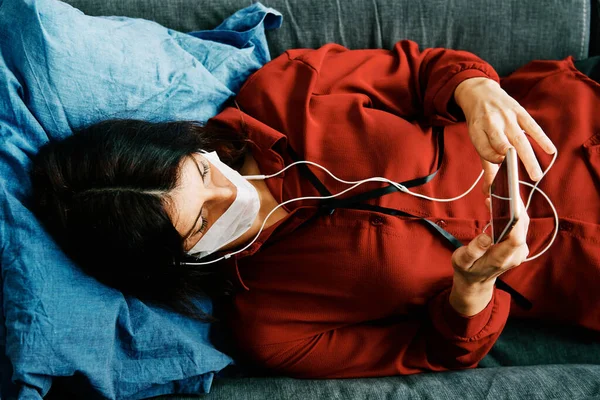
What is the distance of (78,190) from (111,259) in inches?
5.4

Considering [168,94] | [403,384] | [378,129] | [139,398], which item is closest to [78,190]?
[168,94]

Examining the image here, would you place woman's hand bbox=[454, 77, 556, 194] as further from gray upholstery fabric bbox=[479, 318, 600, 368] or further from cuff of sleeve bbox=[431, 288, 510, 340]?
gray upholstery fabric bbox=[479, 318, 600, 368]

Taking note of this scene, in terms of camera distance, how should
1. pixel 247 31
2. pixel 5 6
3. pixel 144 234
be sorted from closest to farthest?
1. pixel 144 234
2. pixel 5 6
3. pixel 247 31

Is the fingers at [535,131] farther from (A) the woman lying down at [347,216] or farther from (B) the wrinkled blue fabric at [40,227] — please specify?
(B) the wrinkled blue fabric at [40,227]

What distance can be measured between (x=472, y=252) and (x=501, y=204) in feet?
0.28

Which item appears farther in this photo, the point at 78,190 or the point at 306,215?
the point at 306,215

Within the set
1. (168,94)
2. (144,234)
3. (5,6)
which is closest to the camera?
(144,234)

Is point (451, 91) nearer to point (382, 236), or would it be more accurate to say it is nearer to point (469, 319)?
point (382, 236)

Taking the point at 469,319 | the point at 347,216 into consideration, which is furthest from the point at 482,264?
the point at 347,216

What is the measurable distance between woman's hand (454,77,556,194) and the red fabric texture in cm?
11

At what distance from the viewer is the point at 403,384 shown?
3.32ft

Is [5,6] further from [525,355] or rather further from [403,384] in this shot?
[525,355]

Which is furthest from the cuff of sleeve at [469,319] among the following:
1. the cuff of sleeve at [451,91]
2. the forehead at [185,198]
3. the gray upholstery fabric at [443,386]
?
the forehead at [185,198]

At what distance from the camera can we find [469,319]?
35.9 inches
